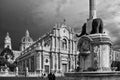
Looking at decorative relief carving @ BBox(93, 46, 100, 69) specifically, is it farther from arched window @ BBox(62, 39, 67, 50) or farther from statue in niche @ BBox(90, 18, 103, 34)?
arched window @ BBox(62, 39, 67, 50)

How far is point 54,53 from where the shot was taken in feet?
179

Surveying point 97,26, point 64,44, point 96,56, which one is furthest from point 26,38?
point 96,56

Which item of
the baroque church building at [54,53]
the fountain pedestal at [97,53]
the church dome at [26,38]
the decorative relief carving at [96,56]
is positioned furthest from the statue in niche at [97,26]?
the church dome at [26,38]

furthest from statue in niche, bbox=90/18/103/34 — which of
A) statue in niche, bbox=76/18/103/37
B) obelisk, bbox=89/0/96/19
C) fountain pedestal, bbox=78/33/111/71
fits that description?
obelisk, bbox=89/0/96/19

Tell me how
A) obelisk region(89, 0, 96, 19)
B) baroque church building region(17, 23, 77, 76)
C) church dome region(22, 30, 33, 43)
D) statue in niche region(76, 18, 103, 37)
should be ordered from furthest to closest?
church dome region(22, 30, 33, 43), baroque church building region(17, 23, 77, 76), obelisk region(89, 0, 96, 19), statue in niche region(76, 18, 103, 37)

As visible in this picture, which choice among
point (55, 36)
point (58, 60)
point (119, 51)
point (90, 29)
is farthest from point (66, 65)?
point (119, 51)

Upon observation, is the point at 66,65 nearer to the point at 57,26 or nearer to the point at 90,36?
the point at 57,26

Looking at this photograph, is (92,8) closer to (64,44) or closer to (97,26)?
(97,26)

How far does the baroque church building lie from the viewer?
5012 centimetres

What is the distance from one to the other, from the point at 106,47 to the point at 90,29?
244 centimetres

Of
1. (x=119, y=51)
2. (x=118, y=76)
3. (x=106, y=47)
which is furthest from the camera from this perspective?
(x=119, y=51)

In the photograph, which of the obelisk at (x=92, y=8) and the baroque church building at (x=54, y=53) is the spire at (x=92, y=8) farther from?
the baroque church building at (x=54, y=53)

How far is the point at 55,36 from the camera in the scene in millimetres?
56250

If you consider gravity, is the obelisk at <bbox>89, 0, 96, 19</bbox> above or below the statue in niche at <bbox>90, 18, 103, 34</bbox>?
above
